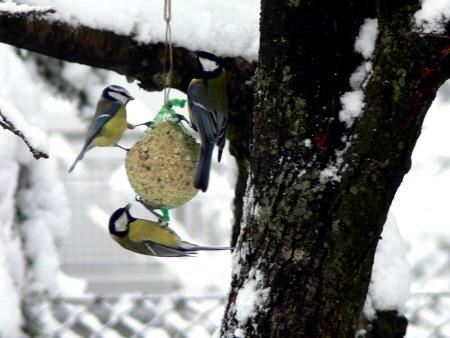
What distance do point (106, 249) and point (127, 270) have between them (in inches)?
11.4

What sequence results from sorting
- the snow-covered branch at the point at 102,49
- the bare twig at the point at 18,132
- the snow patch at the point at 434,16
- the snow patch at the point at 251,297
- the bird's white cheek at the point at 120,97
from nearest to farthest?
1. the bare twig at the point at 18,132
2. the snow patch at the point at 434,16
3. the snow patch at the point at 251,297
4. the snow-covered branch at the point at 102,49
5. the bird's white cheek at the point at 120,97

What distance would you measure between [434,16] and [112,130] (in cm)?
148

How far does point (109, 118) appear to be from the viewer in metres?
2.95

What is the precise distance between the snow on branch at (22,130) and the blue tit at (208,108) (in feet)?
2.80

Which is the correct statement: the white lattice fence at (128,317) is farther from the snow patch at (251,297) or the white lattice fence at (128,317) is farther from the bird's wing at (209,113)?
the snow patch at (251,297)

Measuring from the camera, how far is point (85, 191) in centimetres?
803

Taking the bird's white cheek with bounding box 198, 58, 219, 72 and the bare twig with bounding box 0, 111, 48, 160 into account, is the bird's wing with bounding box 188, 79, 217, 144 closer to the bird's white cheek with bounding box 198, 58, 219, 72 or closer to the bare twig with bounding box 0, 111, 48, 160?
the bird's white cheek with bounding box 198, 58, 219, 72

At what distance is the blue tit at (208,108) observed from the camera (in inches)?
102

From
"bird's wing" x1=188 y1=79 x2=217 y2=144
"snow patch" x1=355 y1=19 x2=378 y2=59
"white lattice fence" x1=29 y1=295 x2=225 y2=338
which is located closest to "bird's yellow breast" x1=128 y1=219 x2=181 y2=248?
"bird's wing" x1=188 y1=79 x2=217 y2=144

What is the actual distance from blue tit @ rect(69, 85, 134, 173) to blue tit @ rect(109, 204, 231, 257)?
246 mm

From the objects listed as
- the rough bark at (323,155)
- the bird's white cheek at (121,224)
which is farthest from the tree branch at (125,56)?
the rough bark at (323,155)

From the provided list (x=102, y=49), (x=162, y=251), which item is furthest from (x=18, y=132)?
(x=162, y=251)

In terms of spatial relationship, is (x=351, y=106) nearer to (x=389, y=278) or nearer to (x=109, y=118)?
(x=389, y=278)

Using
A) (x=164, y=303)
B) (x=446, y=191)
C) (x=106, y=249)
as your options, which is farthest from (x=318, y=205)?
(x=106, y=249)
